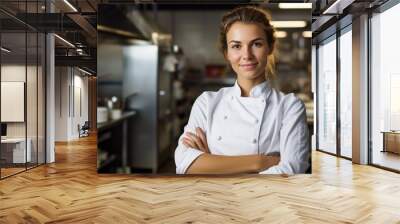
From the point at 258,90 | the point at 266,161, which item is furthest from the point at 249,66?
the point at 266,161

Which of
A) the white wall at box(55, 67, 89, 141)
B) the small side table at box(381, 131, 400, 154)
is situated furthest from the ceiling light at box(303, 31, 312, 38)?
the white wall at box(55, 67, 89, 141)

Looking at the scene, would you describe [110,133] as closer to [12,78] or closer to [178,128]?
[178,128]

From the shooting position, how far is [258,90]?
4723 mm

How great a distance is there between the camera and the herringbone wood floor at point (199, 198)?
3.77 meters

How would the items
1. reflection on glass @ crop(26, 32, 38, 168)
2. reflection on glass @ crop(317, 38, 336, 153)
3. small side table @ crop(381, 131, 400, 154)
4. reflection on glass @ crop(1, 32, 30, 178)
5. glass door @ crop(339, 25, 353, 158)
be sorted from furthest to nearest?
1. reflection on glass @ crop(317, 38, 336, 153)
2. glass door @ crop(339, 25, 353, 158)
3. reflection on glass @ crop(26, 32, 38, 168)
4. small side table @ crop(381, 131, 400, 154)
5. reflection on glass @ crop(1, 32, 30, 178)

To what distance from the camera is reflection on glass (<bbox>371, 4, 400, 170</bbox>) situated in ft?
21.9

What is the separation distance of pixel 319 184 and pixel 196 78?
2.23 metres

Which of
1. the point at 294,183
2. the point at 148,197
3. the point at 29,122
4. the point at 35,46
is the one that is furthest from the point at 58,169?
the point at 294,183

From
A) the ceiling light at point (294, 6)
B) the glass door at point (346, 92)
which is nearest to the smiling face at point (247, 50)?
the ceiling light at point (294, 6)

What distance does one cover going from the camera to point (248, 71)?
469 centimetres

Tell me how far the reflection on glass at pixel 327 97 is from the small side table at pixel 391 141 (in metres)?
2.10

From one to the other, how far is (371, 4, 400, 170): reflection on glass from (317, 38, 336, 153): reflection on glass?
5.68 feet

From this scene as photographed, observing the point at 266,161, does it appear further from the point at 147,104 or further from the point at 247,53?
the point at 147,104

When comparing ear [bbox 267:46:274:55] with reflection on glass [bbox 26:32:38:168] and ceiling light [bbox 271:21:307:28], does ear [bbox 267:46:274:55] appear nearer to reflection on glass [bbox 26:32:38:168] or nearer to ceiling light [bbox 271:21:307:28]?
ceiling light [bbox 271:21:307:28]
